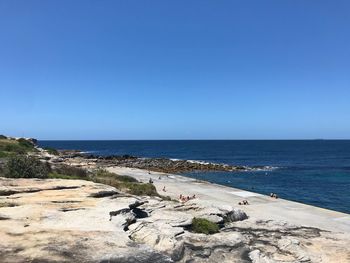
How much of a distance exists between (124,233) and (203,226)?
14.8ft

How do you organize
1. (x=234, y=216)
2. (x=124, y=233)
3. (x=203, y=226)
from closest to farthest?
(x=124, y=233)
(x=203, y=226)
(x=234, y=216)

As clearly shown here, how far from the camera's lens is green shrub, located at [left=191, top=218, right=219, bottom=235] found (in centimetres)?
1602

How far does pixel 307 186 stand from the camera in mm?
55625

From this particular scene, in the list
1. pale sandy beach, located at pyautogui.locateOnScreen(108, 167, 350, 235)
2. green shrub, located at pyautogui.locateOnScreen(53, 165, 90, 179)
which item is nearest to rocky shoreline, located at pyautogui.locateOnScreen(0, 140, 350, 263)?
pale sandy beach, located at pyautogui.locateOnScreen(108, 167, 350, 235)

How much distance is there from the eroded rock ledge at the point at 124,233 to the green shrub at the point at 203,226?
1.03 ft

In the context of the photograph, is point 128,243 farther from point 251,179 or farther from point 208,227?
point 251,179

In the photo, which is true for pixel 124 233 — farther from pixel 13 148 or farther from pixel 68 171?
pixel 13 148

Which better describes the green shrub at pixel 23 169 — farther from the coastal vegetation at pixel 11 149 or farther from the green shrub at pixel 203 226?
the coastal vegetation at pixel 11 149

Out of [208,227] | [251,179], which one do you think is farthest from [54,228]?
[251,179]

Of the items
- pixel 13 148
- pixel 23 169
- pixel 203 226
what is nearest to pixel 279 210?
pixel 203 226

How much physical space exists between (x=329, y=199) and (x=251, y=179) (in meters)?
21.2

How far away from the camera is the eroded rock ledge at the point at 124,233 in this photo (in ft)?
35.1

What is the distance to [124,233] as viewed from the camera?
12617 millimetres

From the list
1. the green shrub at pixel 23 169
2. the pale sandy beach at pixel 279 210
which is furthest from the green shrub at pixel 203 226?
the green shrub at pixel 23 169
